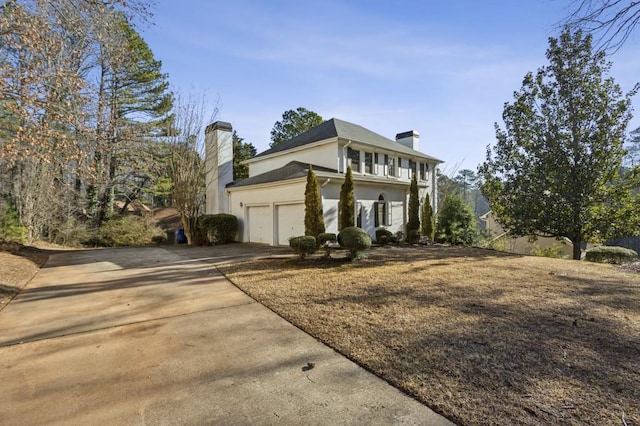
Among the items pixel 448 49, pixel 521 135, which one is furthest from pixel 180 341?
pixel 521 135

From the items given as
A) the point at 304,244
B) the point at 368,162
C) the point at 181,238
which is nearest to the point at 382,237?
the point at 368,162

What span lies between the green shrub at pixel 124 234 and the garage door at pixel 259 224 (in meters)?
7.11

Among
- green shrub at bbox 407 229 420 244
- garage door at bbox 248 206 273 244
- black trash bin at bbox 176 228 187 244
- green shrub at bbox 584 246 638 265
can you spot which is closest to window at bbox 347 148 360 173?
green shrub at bbox 407 229 420 244

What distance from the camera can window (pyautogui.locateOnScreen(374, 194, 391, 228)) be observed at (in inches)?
640

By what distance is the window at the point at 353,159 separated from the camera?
16.5 m

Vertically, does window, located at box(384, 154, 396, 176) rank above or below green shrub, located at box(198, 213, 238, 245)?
above

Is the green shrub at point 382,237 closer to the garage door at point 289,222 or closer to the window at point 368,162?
the garage door at point 289,222

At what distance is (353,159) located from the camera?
16.7 m

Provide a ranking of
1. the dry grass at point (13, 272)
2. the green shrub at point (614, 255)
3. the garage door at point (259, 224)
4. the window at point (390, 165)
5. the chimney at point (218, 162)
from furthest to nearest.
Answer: the window at point (390, 165) < the chimney at point (218, 162) < the garage door at point (259, 224) < the green shrub at point (614, 255) < the dry grass at point (13, 272)

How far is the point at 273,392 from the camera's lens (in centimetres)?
278

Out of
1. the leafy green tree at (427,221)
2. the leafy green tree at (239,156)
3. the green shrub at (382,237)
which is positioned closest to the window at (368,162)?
the leafy green tree at (427,221)

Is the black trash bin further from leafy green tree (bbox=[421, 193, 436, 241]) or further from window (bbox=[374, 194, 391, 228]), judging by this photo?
leafy green tree (bbox=[421, 193, 436, 241])

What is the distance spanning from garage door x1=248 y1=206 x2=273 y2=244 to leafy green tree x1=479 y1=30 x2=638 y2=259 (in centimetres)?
1158

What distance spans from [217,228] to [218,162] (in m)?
4.05
